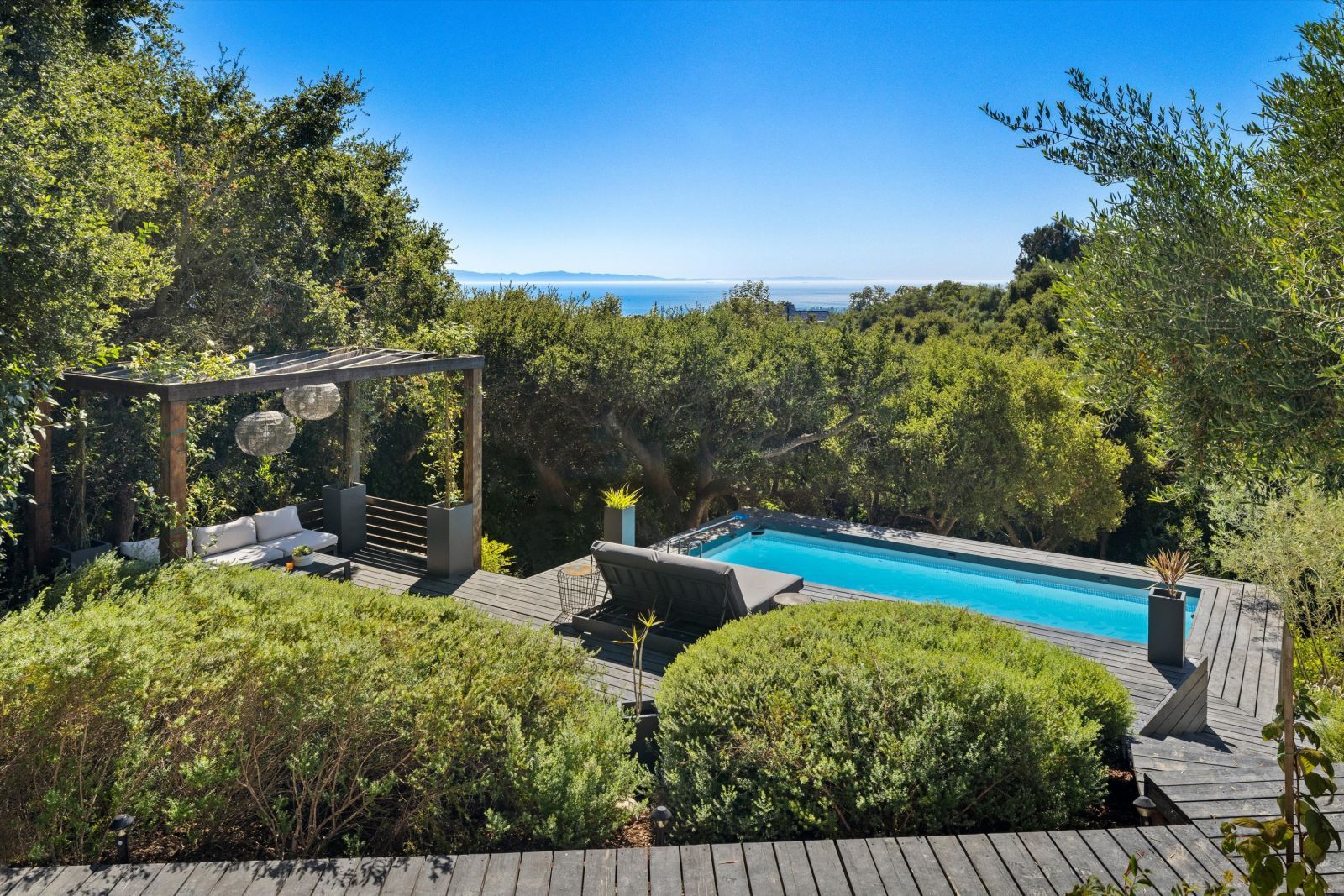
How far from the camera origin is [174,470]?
6.54 metres

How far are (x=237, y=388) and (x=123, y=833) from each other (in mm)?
4597

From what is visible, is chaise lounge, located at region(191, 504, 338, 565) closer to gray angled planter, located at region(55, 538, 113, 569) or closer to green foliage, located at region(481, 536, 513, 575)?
gray angled planter, located at region(55, 538, 113, 569)

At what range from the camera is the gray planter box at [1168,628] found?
6.72 metres

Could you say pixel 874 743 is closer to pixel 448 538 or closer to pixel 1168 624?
pixel 1168 624

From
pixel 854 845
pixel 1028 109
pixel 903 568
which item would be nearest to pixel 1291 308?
pixel 1028 109

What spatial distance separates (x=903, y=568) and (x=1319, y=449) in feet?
30.1

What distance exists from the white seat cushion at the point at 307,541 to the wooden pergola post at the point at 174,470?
2.35 meters

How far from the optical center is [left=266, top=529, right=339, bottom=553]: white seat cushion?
9016 mm

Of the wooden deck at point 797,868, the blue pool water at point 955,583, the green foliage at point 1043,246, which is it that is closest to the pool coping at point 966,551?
the blue pool water at point 955,583

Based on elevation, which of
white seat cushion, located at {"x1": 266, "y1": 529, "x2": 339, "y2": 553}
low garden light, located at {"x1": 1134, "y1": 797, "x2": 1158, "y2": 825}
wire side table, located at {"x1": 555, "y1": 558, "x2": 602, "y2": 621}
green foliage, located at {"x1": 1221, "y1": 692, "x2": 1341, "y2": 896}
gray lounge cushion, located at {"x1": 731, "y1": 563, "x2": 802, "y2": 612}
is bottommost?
wire side table, located at {"x1": 555, "y1": 558, "x2": 602, "y2": 621}

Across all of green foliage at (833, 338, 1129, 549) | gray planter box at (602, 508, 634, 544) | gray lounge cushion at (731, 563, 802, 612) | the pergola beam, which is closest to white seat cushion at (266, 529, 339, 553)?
the pergola beam

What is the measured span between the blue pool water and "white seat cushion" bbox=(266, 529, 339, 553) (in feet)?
17.3

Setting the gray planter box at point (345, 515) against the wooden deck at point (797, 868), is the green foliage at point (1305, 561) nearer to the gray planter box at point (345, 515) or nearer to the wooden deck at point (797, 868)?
the wooden deck at point (797, 868)

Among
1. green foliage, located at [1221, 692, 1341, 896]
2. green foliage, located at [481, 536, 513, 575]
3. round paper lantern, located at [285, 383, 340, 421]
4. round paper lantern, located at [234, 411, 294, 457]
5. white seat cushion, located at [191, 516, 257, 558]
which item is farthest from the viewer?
green foliage, located at [481, 536, 513, 575]
